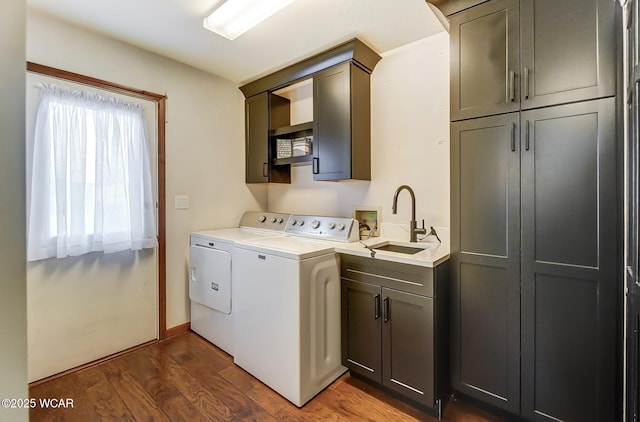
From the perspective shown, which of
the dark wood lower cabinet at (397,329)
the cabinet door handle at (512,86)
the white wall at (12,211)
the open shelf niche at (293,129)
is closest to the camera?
the white wall at (12,211)

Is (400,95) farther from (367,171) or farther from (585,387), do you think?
(585,387)

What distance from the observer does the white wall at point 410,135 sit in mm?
2088

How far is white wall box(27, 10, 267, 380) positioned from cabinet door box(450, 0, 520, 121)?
83.5 inches

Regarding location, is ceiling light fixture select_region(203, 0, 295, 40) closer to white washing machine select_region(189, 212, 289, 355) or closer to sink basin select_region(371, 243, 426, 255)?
white washing machine select_region(189, 212, 289, 355)

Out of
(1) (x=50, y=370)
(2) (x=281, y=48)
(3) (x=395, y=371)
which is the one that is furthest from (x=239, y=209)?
(3) (x=395, y=371)

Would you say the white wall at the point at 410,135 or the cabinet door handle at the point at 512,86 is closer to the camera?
the cabinet door handle at the point at 512,86

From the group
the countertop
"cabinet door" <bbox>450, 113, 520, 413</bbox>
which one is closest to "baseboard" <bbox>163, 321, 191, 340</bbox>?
the countertop

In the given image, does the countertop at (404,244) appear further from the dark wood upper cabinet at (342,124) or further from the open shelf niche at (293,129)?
the open shelf niche at (293,129)

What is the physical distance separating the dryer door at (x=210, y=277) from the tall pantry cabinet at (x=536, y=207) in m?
1.59

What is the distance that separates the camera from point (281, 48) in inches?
90.5

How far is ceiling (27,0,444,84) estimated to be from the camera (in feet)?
5.83

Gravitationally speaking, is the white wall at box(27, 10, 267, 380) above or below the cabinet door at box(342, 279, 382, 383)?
above

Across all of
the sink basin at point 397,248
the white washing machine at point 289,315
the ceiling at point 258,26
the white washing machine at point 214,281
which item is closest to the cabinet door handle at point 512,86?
the ceiling at point 258,26

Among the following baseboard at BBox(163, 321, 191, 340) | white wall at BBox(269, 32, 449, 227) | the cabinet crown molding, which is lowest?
baseboard at BBox(163, 321, 191, 340)
